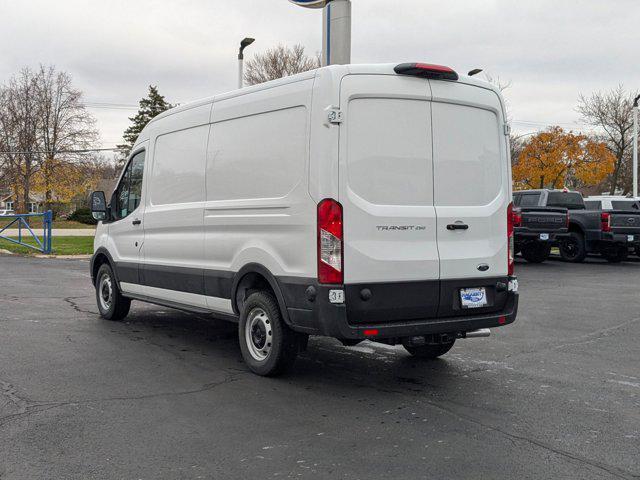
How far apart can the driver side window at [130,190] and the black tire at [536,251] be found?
13226 mm

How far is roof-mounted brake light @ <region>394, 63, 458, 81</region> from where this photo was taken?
5648mm

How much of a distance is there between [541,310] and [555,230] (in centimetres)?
856

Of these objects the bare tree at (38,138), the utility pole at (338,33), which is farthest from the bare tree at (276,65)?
the utility pole at (338,33)

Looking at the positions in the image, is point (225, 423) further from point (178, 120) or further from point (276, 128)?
point (178, 120)

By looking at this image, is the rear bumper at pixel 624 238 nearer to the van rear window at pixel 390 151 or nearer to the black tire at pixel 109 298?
the black tire at pixel 109 298

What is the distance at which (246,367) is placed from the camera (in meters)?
6.41

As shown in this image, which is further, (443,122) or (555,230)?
(555,230)

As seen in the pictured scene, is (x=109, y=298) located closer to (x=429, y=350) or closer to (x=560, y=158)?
(x=429, y=350)

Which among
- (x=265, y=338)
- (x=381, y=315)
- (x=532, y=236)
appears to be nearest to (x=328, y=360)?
(x=265, y=338)

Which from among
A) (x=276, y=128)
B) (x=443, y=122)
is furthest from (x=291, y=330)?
(x=443, y=122)

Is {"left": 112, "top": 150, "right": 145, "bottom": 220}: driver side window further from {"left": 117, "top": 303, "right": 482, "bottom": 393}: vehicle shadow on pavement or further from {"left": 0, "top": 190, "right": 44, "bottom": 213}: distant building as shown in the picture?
{"left": 0, "top": 190, "right": 44, "bottom": 213}: distant building

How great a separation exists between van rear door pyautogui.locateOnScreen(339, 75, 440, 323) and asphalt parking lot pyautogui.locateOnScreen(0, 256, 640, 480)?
0.79 m

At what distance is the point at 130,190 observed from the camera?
8516 millimetres

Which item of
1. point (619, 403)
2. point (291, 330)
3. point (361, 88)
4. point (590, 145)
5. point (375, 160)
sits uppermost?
point (590, 145)
